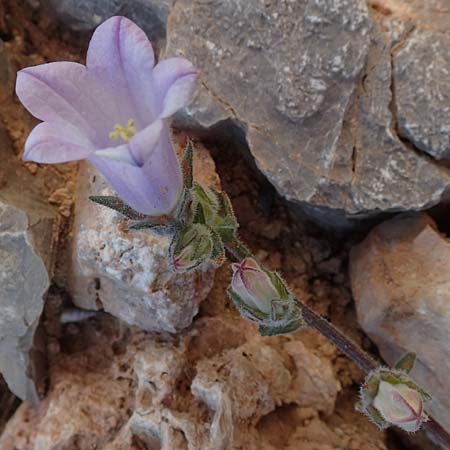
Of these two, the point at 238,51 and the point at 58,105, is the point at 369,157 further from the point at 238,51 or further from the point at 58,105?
the point at 58,105

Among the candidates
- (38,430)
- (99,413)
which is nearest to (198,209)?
(99,413)

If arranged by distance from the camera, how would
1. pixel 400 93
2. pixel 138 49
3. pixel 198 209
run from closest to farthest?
1. pixel 138 49
2. pixel 198 209
3. pixel 400 93

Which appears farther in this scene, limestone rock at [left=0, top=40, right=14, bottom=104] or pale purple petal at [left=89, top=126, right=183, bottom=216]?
limestone rock at [left=0, top=40, right=14, bottom=104]

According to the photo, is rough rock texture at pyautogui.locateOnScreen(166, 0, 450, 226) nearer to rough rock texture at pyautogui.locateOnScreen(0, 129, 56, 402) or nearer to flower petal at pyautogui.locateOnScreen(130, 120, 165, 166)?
rough rock texture at pyautogui.locateOnScreen(0, 129, 56, 402)

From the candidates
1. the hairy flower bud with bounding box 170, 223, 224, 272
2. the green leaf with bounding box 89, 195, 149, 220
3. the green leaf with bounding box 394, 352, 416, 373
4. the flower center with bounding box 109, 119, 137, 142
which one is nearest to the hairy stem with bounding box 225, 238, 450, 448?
the green leaf with bounding box 394, 352, 416, 373

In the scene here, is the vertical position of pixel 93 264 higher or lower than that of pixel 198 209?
lower

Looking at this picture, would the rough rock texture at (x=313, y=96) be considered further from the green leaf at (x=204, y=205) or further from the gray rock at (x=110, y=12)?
the green leaf at (x=204, y=205)

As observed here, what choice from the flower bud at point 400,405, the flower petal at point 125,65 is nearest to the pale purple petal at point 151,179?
the flower petal at point 125,65
